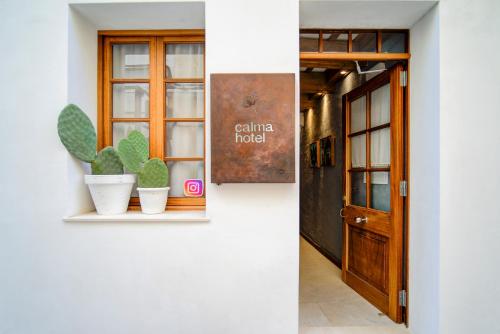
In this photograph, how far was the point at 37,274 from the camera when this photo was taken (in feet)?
5.87

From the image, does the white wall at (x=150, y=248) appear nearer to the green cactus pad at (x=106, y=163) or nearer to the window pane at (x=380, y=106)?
the green cactus pad at (x=106, y=163)

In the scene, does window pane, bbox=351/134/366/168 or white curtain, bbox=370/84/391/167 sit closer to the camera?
white curtain, bbox=370/84/391/167

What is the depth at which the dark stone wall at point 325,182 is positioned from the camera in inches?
150

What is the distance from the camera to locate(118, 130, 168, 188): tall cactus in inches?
70.2

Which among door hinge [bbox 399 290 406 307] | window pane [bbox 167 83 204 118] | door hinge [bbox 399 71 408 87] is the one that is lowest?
door hinge [bbox 399 290 406 307]

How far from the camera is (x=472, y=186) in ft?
5.75

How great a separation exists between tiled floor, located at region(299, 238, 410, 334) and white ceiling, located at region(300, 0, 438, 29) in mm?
2542

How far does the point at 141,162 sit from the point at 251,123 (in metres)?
0.90

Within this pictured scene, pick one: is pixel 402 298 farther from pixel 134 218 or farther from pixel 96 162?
pixel 96 162

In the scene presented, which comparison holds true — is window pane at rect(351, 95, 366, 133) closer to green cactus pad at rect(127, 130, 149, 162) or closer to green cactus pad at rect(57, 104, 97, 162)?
green cactus pad at rect(127, 130, 149, 162)

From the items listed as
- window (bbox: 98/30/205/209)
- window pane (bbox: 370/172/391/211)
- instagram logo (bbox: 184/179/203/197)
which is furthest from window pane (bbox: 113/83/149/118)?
window pane (bbox: 370/172/391/211)

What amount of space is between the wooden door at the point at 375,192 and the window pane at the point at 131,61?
7.14 feet

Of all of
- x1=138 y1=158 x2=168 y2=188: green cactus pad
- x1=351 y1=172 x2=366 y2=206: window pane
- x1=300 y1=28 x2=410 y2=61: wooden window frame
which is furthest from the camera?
x1=351 y1=172 x2=366 y2=206: window pane

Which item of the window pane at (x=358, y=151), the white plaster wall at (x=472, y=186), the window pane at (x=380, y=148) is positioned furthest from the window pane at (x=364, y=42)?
the window pane at (x=358, y=151)
